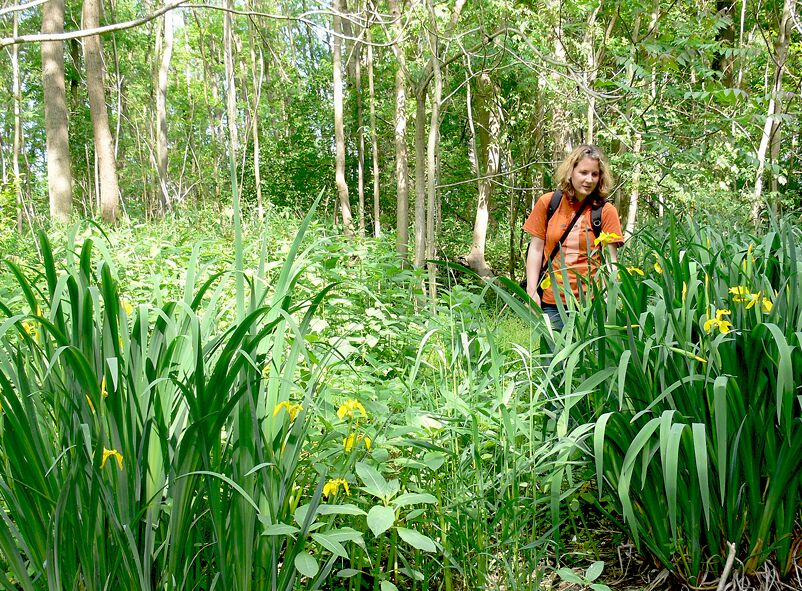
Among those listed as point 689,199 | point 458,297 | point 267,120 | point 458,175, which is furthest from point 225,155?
point 458,297

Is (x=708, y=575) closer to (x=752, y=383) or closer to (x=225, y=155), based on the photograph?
(x=752, y=383)

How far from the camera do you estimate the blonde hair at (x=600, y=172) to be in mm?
3221

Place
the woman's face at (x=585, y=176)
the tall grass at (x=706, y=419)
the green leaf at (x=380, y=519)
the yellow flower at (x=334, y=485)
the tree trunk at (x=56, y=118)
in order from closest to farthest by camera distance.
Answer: the green leaf at (x=380, y=519) < the yellow flower at (x=334, y=485) < the tall grass at (x=706, y=419) < the woman's face at (x=585, y=176) < the tree trunk at (x=56, y=118)

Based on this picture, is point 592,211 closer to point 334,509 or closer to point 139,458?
point 334,509

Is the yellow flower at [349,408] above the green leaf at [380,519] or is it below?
above

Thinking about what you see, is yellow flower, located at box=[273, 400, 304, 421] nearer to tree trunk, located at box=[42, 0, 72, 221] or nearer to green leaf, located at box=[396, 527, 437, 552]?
green leaf, located at box=[396, 527, 437, 552]

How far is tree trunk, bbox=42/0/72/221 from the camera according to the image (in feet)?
35.9

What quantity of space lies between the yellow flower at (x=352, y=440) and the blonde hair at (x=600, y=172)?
2.02 meters

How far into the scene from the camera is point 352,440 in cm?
158

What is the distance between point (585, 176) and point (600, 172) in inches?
3.8

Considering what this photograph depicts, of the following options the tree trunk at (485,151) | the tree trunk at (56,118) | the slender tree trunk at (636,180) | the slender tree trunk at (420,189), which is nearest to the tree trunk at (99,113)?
the tree trunk at (56,118)

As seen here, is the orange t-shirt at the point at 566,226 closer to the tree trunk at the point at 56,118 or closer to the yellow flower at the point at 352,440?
the yellow flower at the point at 352,440

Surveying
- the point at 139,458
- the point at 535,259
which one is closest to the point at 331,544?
the point at 139,458

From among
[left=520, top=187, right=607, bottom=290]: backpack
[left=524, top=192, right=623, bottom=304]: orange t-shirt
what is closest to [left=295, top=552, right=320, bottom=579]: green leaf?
[left=524, top=192, right=623, bottom=304]: orange t-shirt
